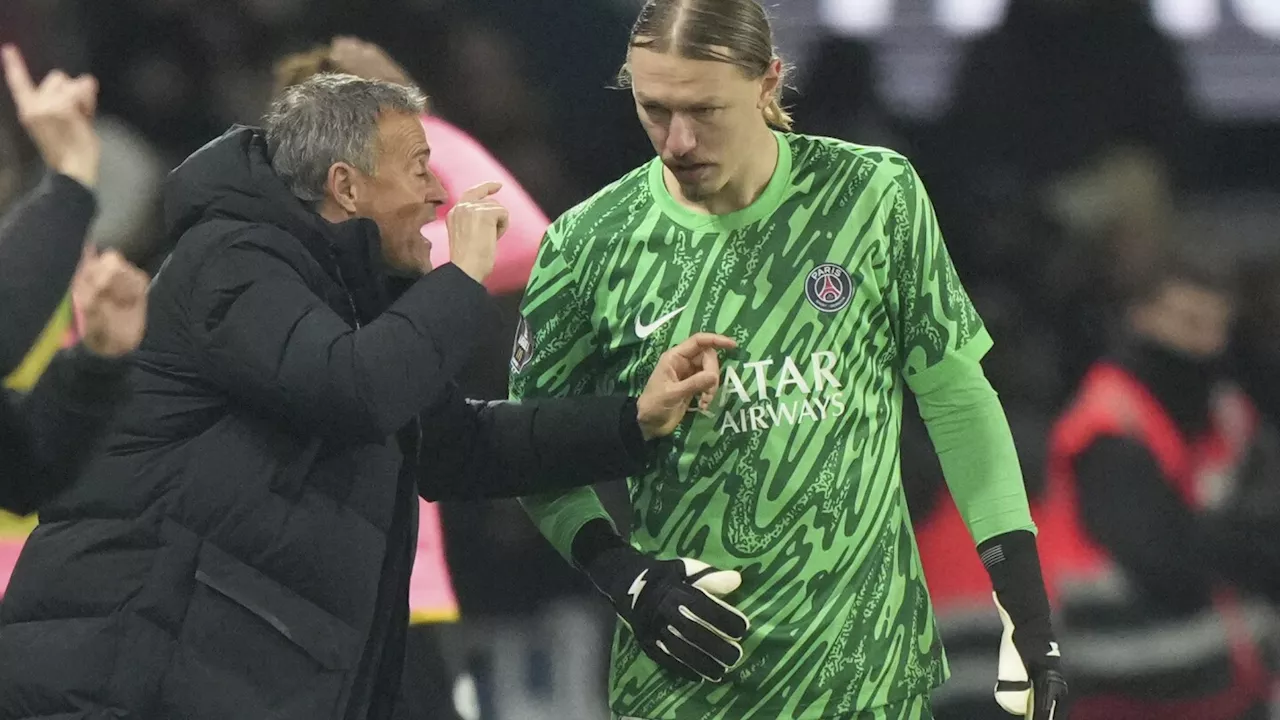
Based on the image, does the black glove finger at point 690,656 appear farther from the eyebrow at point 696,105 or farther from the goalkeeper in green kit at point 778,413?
the eyebrow at point 696,105

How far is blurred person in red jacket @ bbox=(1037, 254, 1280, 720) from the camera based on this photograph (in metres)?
2.50

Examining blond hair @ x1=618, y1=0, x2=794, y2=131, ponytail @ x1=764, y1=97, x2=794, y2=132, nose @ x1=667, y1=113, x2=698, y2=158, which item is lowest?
ponytail @ x1=764, y1=97, x2=794, y2=132

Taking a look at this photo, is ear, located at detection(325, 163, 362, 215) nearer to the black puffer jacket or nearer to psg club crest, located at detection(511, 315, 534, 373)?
the black puffer jacket

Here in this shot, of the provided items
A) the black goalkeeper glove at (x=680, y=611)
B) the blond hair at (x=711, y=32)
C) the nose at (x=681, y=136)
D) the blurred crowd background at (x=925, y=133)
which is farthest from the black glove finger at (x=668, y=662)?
the blurred crowd background at (x=925, y=133)

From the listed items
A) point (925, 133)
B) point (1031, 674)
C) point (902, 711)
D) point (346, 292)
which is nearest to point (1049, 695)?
point (1031, 674)

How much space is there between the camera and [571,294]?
173 cm

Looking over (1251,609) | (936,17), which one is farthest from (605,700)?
(936,17)

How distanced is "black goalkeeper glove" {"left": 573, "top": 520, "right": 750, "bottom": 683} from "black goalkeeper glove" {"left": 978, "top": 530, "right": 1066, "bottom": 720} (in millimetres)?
Answer: 302

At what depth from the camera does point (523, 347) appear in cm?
180

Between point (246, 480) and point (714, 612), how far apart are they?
1.63 ft

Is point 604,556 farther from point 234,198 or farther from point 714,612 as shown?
point 234,198

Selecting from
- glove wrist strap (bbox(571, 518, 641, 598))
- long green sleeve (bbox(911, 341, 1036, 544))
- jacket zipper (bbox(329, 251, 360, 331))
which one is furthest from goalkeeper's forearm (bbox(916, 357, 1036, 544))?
jacket zipper (bbox(329, 251, 360, 331))

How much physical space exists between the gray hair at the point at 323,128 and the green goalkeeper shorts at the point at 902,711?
0.70 metres

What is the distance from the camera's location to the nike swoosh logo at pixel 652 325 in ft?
5.46
